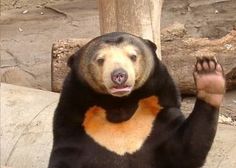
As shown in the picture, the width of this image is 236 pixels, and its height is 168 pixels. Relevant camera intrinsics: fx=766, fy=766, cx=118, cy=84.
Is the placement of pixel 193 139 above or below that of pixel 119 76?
below

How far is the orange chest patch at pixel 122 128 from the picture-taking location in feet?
11.8

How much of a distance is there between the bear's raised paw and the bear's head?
0.81ft

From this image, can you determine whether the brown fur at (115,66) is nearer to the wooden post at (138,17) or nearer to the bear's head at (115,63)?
the bear's head at (115,63)

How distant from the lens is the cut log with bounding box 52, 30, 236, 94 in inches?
236

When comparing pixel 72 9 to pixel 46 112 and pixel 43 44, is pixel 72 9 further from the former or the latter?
pixel 46 112

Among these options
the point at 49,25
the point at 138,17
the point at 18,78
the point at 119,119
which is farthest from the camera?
the point at 49,25

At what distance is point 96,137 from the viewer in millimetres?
3615

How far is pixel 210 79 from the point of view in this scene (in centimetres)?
337

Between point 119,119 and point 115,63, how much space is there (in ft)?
1.19

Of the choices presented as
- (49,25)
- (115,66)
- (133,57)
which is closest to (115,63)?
(115,66)

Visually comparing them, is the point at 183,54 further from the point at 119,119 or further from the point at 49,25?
the point at 49,25

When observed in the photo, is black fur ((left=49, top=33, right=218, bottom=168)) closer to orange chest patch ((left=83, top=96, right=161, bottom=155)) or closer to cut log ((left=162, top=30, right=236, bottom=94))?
orange chest patch ((left=83, top=96, right=161, bottom=155))

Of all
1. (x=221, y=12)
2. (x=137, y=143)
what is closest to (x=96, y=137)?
(x=137, y=143)

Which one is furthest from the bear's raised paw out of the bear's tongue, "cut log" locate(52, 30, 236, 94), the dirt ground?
the dirt ground
